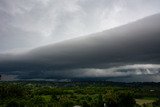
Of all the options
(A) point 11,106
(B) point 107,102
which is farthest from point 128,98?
(A) point 11,106

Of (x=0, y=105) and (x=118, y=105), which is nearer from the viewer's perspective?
(x=118, y=105)

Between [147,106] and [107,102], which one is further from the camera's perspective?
[147,106]

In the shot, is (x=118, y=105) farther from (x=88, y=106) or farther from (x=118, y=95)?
(x=88, y=106)

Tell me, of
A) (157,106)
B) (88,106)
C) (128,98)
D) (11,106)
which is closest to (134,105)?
(128,98)

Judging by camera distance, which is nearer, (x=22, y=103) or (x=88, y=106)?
(x=88, y=106)

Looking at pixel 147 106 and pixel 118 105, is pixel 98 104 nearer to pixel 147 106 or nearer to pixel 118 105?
pixel 118 105

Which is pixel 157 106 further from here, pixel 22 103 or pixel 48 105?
pixel 22 103

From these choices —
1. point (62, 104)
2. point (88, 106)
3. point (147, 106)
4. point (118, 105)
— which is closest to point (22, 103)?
point (62, 104)
